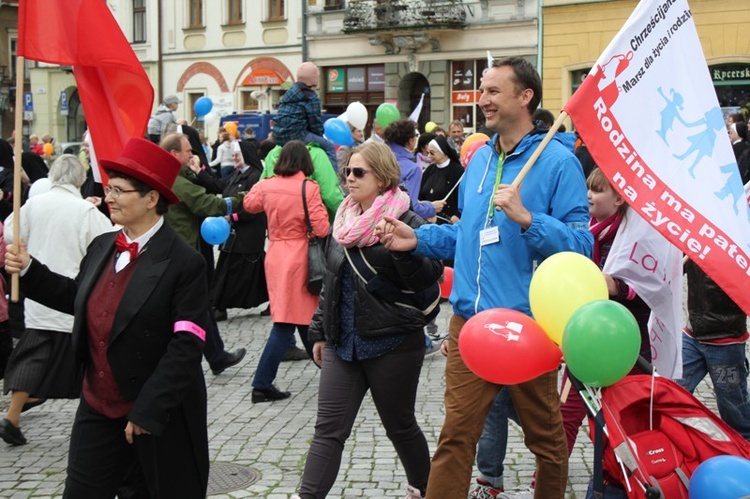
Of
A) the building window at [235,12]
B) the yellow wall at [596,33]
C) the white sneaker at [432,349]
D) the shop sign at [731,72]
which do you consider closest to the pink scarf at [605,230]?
the white sneaker at [432,349]

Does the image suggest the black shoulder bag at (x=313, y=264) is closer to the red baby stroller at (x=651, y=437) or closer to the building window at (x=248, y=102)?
the red baby stroller at (x=651, y=437)

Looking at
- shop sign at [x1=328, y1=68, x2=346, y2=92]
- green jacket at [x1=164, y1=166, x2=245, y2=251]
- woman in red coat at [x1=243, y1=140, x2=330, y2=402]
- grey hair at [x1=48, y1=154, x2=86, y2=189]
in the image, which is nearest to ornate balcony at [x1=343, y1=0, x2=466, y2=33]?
shop sign at [x1=328, y1=68, x2=346, y2=92]

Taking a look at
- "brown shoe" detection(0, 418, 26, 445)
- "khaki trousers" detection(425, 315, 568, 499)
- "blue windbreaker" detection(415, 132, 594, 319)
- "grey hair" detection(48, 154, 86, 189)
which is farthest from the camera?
"grey hair" detection(48, 154, 86, 189)

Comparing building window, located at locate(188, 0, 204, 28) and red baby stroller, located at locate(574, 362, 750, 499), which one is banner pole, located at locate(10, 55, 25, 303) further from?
building window, located at locate(188, 0, 204, 28)

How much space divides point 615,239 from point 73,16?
9.27 feet

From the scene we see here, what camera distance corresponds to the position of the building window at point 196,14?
4000cm

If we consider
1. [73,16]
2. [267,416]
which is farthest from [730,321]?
[73,16]

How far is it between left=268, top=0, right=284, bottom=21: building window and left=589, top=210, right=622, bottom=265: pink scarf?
109 ft

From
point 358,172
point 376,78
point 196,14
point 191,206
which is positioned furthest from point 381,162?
point 196,14

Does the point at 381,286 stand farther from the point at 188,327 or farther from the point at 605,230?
the point at 188,327

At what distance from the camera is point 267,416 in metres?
7.51

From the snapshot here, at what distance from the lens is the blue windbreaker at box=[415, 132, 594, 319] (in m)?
4.48

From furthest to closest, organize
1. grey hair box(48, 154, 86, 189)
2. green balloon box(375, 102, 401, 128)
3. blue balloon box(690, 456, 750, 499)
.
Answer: green balloon box(375, 102, 401, 128)
grey hair box(48, 154, 86, 189)
blue balloon box(690, 456, 750, 499)

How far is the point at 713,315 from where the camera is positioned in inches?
233
